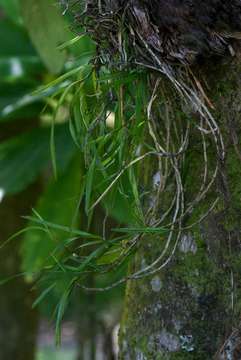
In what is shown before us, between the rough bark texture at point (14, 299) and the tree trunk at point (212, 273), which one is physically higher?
the tree trunk at point (212, 273)

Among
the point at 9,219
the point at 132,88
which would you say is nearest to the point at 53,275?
the point at 132,88

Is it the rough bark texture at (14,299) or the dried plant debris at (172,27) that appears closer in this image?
the dried plant debris at (172,27)

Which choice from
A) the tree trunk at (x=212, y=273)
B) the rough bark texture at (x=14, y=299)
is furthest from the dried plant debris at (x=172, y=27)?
the rough bark texture at (x=14, y=299)

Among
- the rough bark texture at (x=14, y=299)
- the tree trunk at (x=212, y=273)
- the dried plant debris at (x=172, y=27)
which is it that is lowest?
the rough bark texture at (x=14, y=299)

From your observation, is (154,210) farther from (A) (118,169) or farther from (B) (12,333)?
(B) (12,333)

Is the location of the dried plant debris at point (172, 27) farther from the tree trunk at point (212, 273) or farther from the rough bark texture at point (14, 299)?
the rough bark texture at point (14, 299)

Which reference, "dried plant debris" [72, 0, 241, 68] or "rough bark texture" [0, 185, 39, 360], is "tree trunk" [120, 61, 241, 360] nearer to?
"dried plant debris" [72, 0, 241, 68]

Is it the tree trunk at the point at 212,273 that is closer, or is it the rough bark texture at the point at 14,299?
the tree trunk at the point at 212,273

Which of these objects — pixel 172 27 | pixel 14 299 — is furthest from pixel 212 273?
pixel 14 299
